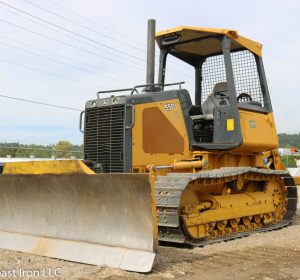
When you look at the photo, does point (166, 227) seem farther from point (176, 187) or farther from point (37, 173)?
point (37, 173)

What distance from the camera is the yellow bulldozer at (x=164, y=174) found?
213 inches

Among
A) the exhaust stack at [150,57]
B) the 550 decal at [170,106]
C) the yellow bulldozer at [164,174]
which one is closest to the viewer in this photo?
the yellow bulldozer at [164,174]

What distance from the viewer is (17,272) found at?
190 inches

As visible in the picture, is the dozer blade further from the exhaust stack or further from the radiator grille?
the exhaust stack

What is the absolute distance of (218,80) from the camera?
8.40 meters

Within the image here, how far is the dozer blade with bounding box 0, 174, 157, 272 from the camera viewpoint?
512 centimetres

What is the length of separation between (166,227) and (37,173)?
6.07 ft

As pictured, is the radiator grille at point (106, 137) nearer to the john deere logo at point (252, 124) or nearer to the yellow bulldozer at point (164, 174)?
the yellow bulldozer at point (164, 174)

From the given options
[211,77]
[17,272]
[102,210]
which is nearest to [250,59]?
[211,77]

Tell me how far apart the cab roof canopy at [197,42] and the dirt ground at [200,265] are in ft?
10.9

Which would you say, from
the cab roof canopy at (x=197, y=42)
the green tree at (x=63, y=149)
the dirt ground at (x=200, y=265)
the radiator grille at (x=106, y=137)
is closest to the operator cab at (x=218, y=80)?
the cab roof canopy at (x=197, y=42)

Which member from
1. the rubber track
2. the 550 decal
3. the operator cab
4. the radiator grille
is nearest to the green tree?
the operator cab

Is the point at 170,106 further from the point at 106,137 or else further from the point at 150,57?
the point at 150,57

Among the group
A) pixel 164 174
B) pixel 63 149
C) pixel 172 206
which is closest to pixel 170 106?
pixel 164 174
